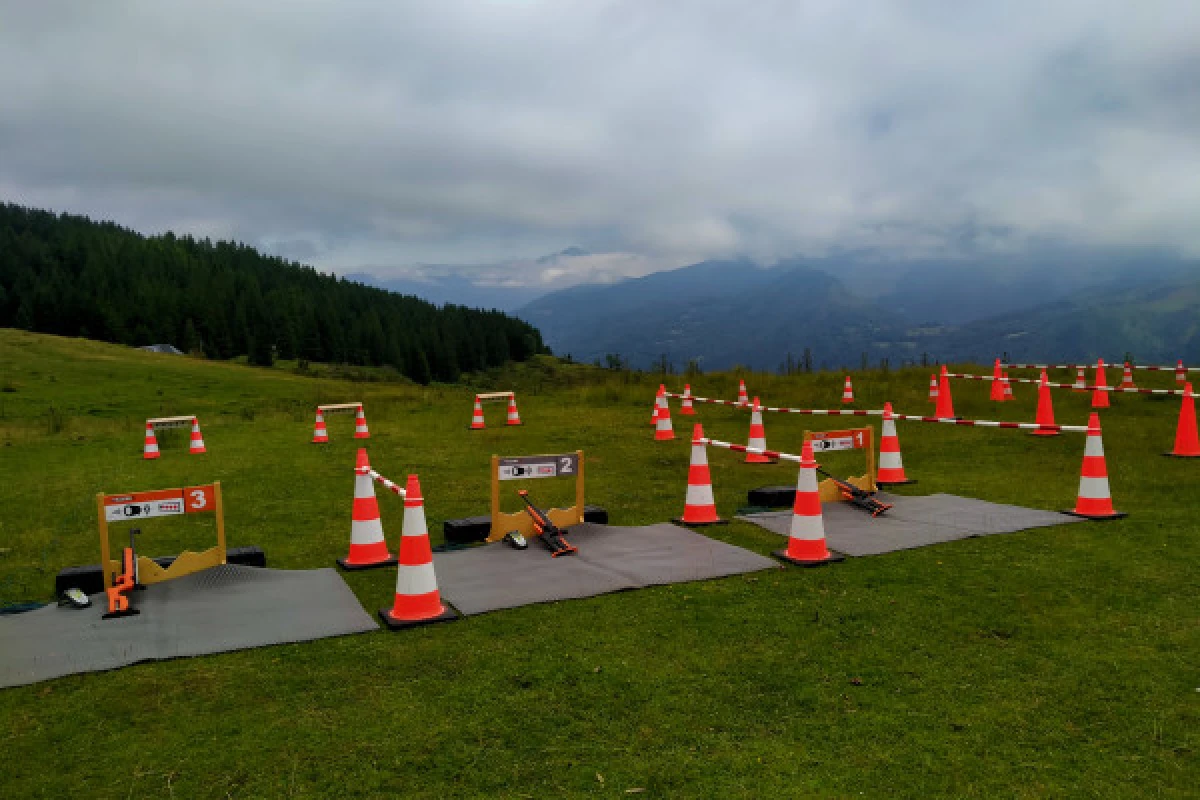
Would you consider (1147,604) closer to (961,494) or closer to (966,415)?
(961,494)

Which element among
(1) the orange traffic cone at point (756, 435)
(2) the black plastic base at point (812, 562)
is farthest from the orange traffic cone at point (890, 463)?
(2) the black plastic base at point (812, 562)

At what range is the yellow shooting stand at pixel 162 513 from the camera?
5996 millimetres

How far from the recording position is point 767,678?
4.38m

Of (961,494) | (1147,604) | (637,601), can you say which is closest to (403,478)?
(637,601)

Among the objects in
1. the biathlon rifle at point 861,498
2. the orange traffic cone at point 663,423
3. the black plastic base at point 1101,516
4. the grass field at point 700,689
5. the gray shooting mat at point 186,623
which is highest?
the orange traffic cone at point 663,423

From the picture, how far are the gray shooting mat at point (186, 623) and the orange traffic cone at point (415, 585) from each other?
210 millimetres

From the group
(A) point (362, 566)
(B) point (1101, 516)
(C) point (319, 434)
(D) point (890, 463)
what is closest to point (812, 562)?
(B) point (1101, 516)

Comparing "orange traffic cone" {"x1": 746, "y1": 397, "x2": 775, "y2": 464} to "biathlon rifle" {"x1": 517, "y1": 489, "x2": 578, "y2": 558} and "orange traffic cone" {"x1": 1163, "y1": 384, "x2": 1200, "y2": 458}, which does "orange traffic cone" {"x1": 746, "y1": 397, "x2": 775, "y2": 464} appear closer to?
"orange traffic cone" {"x1": 1163, "y1": 384, "x2": 1200, "y2": 458}

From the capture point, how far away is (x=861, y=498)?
862 cm

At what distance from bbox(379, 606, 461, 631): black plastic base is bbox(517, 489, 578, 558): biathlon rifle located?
1.64 metres

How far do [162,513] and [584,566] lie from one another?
3334mm

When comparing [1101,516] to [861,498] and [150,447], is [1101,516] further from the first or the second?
[150,447]

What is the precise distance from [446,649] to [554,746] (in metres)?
1.44

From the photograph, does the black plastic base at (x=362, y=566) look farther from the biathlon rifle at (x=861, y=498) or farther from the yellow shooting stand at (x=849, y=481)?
the biathlon rifle at (x=861, y=498)
